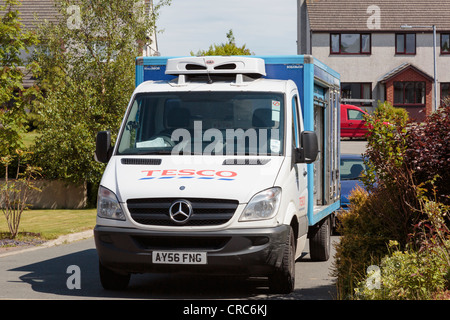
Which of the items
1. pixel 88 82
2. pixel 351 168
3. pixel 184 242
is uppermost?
pixel 88 82

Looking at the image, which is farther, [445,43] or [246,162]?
[445,43]

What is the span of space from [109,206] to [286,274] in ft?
6.75

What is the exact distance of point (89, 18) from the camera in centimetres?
2972

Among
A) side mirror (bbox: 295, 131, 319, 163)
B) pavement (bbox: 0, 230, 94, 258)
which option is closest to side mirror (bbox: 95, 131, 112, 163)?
side mirror (bbox: 295, 131, 319, 163)

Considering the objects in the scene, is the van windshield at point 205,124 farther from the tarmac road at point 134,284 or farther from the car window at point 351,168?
the car window at point 351,168

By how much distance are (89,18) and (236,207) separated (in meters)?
22.8

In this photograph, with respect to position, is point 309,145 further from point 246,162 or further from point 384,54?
point 384,54

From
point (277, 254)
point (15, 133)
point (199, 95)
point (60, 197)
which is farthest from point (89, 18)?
point (277, 254)

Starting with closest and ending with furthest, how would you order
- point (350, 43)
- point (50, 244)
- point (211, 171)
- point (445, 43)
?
point (211, 171)
point (50, 244)
point (445, 43)
point (350, 43)

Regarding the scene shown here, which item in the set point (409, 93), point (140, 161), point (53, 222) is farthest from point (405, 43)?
point (140, 161)

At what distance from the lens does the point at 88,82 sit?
27.5 metres

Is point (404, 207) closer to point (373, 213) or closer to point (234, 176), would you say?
point (373, 213)

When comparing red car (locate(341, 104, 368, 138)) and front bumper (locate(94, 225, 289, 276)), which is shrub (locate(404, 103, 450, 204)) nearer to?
front bumper (locate(94, 225, 289, 276))

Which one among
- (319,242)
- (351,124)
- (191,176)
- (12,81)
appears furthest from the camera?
(351,124)
